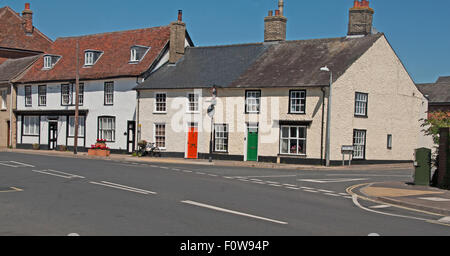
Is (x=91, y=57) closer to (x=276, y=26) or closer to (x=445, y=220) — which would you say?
(x=276, y=26)

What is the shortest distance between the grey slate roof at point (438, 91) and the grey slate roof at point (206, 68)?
97.4ft

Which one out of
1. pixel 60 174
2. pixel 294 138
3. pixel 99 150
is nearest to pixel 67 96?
pixel 99 150

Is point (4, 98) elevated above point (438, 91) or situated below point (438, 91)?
below

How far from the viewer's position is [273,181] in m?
20.1

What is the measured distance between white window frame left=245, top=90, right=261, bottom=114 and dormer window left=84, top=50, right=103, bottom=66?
1645 cm

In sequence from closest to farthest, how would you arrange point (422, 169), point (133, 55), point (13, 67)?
point (422, 169)
point (133, 55)
point (13, 67)

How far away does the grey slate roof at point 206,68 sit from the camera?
3806 centimetres

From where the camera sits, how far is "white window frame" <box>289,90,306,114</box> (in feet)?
111

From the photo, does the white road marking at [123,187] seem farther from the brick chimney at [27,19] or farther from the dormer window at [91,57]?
the brick chimney at [27,19]

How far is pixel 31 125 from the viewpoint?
48312 millimetres

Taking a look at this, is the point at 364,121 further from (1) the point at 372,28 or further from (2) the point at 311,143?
(1) the point at 372,28

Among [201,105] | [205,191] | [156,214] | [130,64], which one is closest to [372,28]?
[201,105]

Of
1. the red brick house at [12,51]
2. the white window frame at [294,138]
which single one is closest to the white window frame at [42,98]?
the red brick house at [12,51]

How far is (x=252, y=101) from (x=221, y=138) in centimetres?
346
